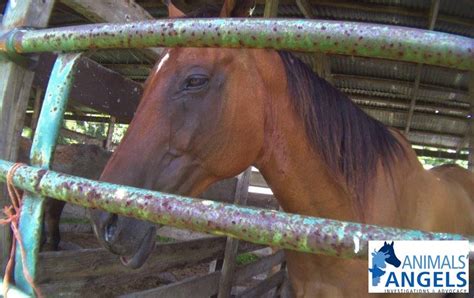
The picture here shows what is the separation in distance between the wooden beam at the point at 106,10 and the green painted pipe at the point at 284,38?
92 cm

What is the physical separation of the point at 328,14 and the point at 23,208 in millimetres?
5316

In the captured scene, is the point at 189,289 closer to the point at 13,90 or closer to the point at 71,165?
the point at 71,165

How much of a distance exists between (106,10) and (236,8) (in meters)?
0.79

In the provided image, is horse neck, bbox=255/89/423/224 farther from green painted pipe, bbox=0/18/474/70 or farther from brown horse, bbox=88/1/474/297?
green painted pipe, bbox=0/18/474/70

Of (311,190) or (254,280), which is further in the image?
(254,280)

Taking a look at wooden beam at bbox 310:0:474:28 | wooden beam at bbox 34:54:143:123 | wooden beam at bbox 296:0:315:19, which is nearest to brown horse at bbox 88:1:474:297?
wooden beam at bbox 34:54:143:123

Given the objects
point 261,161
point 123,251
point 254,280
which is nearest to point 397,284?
point 123,251

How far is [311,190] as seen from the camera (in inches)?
68.6

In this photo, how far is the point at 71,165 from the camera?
2.45 metres

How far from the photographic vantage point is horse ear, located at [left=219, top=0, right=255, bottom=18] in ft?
5.37

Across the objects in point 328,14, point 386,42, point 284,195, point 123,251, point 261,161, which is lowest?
point 123,251

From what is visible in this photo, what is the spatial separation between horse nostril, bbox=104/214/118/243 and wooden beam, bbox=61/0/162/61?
1.04 metres

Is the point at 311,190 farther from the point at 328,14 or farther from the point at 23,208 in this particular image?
the point at 328,14

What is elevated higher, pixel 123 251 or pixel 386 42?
pixel 386 42
